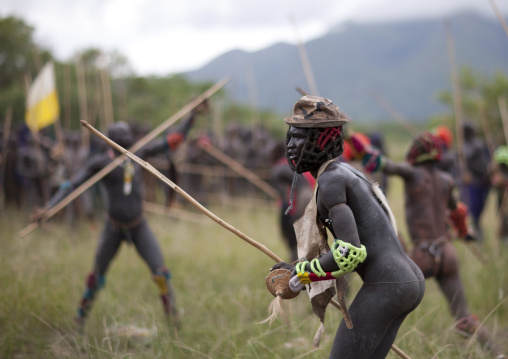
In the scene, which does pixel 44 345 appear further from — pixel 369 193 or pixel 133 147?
pixel 369 193

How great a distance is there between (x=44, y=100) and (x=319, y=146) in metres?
5.91

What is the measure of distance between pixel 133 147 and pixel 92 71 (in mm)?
17153

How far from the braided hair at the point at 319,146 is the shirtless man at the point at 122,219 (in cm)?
254

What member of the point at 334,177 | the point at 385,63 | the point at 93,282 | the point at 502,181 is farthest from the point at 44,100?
the point at 385,63

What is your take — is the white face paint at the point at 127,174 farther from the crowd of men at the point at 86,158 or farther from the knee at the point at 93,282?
the knee at the point at 93,282

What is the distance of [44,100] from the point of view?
7473 mm

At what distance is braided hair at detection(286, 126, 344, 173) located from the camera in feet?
8.91

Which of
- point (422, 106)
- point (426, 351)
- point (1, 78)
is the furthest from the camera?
point (422, 106)

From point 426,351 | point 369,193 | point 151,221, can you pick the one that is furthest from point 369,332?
point 151,221

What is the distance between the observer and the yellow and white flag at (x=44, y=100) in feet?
23.9

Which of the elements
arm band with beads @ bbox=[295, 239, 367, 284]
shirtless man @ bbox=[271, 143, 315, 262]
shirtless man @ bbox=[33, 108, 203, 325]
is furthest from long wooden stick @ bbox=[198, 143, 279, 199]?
arm band with beads @ bbox=[295, 239, 367, 284]

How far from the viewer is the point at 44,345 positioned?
3.97 metres

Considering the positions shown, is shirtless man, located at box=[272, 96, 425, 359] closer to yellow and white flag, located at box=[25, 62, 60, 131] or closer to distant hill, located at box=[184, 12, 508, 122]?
yellow and white flag, located at box=[25, 62, 60, 131]

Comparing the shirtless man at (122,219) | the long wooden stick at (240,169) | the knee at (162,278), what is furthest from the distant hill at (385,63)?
the knee at (162,278)
